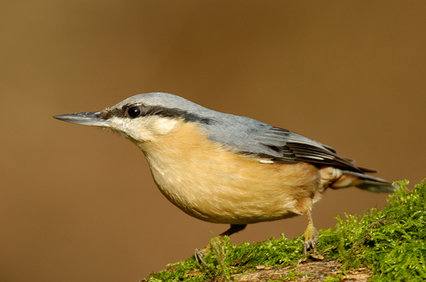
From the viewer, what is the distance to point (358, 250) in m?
2.52

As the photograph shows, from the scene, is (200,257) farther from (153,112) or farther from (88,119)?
(88,119)

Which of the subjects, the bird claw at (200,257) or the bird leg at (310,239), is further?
the bird claw at (200,257)

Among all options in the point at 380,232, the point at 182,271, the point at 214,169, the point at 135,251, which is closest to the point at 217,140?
the point at 214,169

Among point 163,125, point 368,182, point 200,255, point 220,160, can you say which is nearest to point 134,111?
point 163,125

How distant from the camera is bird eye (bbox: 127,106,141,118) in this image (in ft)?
12.1

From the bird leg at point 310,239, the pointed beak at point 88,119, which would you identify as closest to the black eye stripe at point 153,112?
the pointed beak at point 88,119

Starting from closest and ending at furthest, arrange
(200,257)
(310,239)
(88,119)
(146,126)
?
(310,239), (200,257), (146,126), (88,119)

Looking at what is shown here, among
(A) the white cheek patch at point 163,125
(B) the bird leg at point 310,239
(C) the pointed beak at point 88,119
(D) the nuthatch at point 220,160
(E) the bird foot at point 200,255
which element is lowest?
(E) the bird foot at point 200,255

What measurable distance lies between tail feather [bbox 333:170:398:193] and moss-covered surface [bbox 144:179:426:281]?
1362 mm

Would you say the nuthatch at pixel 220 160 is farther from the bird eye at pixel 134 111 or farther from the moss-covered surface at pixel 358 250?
the moss-covered surface at pixel 358 250

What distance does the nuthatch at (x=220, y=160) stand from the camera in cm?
335

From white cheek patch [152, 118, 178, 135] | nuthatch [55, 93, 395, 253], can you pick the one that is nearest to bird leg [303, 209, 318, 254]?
nuthatch [55, 93, 395, 253]

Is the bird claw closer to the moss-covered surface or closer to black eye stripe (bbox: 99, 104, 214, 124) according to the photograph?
the moss-covered surface

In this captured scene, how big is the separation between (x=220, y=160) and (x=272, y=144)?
0.57 metres
